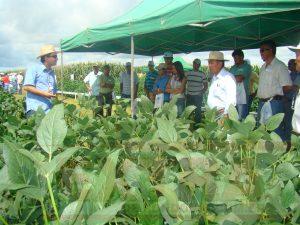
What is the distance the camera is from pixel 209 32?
342 inches

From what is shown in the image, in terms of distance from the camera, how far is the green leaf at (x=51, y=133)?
74cm

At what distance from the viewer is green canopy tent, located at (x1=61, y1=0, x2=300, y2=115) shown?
16.3 feet

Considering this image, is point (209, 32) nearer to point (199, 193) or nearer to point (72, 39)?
point (72, 39)

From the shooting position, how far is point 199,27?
764 cm

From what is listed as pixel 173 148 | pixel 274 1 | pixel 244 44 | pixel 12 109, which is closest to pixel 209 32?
pixel 244 44

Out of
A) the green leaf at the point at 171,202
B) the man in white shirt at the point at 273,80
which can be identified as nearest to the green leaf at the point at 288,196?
the green leaf at the point at 171,202

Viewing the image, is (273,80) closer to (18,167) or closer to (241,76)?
(241,76)

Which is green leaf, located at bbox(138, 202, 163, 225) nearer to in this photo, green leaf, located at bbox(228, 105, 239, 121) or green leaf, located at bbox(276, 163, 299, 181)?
green leaf, located at bbox(276, 163, 299, 181)

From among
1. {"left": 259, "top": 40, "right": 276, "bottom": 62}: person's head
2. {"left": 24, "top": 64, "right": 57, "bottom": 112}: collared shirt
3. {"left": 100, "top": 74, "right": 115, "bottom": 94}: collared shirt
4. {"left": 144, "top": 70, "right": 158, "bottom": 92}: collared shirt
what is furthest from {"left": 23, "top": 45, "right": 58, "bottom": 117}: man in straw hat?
{"left": 100, "top": 74, "right": 115, "bottom": 94}: collared shirt

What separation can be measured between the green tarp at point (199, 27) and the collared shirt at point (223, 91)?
2.30 feet

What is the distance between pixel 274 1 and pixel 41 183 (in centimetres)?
438

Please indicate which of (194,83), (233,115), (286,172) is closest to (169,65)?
(194,83)

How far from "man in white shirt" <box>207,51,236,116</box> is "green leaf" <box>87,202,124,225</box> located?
429cm

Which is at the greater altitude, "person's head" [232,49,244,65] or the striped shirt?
"person's head" [232,49,244,65]
